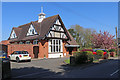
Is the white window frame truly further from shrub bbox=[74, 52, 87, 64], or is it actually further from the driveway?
the driveway

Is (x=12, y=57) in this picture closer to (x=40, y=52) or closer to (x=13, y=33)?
(x=40, y=52)

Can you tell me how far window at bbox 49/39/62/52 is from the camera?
24.5 meters

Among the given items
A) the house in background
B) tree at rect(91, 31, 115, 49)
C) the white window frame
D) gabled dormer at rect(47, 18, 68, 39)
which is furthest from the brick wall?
tree at rect(91, 31, 115, 49)

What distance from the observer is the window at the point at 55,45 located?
2446cm

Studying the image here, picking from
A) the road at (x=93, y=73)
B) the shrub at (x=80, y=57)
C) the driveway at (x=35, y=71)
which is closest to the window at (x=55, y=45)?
the shrub at (x=80, y=57)

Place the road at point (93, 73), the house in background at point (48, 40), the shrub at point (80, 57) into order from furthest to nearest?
the house in background at point (48, 40) → the shrub at point (80, 57) → the road at point (93, 73)

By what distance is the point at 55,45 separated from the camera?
25.0 m

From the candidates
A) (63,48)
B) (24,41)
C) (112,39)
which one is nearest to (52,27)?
(63,48)

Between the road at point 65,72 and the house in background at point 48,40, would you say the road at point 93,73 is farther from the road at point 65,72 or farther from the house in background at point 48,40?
the house in background at point 48,40

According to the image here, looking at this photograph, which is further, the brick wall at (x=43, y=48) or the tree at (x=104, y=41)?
the tree at (x=104, y=41)

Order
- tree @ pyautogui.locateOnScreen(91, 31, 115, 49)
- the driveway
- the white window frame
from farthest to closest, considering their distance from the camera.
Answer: tree @ pyautogui.locateOnScreen(91, 31, 115, 49) < the white window frame < the driveway

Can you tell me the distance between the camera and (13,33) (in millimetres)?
32469

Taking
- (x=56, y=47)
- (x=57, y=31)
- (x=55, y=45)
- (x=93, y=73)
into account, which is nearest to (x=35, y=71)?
(x=93, y=73)

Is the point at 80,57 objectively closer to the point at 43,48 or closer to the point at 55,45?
the point at 43,48
